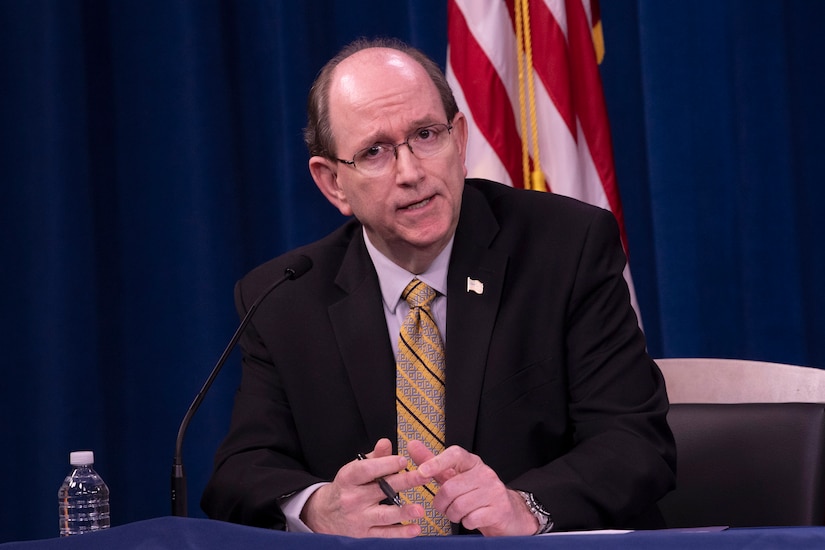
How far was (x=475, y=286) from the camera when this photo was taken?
7.39ft

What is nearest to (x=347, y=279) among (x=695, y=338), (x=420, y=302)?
(x=420, y=302)

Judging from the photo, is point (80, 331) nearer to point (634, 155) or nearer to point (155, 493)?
point (155, 493)

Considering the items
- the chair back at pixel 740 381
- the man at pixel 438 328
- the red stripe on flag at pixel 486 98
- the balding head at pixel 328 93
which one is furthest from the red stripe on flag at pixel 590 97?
the balding head at pixel 328 93

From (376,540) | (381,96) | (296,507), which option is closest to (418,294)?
(381,96)

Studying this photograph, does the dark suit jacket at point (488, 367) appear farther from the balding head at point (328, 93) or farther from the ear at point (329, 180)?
the balding head at point (328, 93)

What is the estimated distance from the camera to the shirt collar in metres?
2.31

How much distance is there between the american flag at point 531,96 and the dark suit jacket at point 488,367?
1045 mm

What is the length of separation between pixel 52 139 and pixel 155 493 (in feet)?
4.59

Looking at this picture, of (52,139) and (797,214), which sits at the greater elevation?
(52,139)

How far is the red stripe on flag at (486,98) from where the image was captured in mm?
3439

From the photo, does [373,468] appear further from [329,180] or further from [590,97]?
[590,97]

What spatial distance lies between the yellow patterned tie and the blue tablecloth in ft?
2.89

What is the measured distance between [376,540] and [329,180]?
1.31 m

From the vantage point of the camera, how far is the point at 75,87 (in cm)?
404
